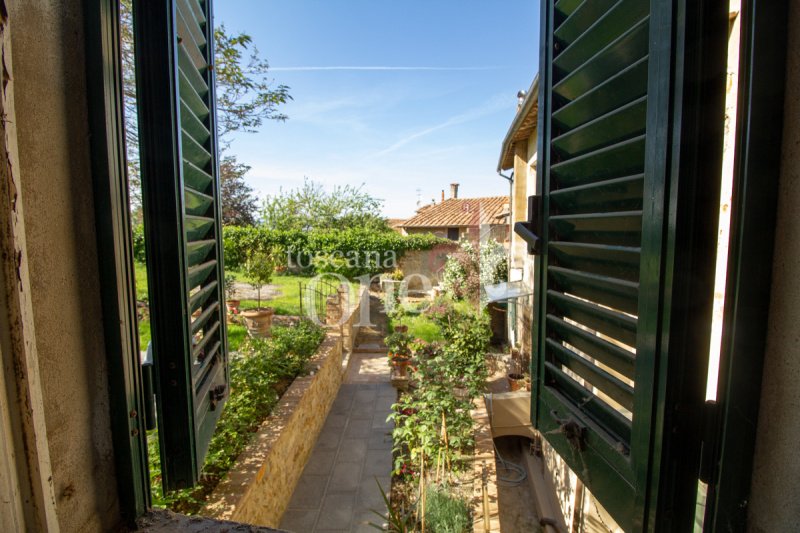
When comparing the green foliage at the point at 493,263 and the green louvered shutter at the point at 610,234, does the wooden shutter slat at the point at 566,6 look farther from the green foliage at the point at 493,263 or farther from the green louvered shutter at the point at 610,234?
the green foliage at the point at 493,263

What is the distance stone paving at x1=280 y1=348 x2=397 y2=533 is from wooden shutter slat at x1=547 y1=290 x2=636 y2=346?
11.5 feet

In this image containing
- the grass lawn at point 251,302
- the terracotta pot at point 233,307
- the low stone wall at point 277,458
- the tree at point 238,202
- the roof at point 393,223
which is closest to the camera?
the low stone wall at point 277,458

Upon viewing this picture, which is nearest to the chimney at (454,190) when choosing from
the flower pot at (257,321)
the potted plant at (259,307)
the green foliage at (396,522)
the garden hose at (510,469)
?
the potted plant at (259,307)

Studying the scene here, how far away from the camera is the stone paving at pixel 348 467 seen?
394 cm

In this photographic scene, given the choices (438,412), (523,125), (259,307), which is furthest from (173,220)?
(259,307)

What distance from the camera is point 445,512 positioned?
10.9ft

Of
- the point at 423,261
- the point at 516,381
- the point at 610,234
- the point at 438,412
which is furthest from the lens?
the point at 423,261

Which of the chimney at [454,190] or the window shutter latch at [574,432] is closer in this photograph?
the window shutter latch at [574,432]

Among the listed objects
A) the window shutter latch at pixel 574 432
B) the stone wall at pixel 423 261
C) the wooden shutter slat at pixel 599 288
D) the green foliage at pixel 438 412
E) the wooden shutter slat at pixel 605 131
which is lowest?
the green foliage at pixel 438 412

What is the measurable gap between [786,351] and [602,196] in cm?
47

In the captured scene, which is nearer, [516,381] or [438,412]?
[438,412]

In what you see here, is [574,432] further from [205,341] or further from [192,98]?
[192,98]

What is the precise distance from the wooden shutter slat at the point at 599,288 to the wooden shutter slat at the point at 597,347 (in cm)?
10

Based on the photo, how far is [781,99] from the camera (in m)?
0.68
